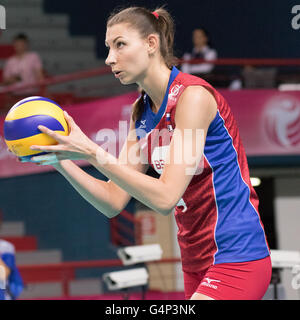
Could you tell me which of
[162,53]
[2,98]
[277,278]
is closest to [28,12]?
[2,98]

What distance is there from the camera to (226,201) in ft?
8.79

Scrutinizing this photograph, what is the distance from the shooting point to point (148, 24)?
2764mm

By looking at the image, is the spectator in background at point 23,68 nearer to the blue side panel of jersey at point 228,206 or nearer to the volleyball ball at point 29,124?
the volleyball ball at point 29,124

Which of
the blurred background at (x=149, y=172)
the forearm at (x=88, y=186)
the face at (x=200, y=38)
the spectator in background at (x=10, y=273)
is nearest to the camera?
the forearm at (x=88, y=186)

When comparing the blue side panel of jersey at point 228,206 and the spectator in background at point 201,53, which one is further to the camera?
the spectator in background at point 201,53

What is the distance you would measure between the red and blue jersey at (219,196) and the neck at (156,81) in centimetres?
3

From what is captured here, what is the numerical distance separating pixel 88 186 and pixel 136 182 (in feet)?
1.52

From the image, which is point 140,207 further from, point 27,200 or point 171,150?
point 171,150

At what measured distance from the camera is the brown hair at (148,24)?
271 centimetres

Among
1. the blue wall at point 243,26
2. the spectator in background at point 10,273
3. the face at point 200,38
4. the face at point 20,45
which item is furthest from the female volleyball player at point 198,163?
the blue wall at point 243,26

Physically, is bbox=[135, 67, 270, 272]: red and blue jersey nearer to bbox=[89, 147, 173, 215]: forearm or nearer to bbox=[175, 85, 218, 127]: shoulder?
bbox=[175, 85, 218, 127]: shoulder

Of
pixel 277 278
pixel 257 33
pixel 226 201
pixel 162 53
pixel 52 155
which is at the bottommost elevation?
pixel 277 278

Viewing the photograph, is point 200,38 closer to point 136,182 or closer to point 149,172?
point 149,172

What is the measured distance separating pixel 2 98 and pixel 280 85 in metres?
4.21
